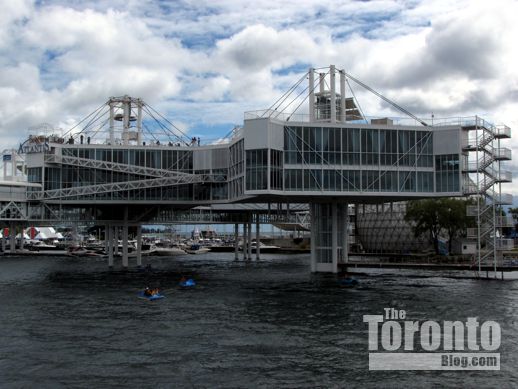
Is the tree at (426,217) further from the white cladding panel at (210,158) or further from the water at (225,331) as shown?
the white cladding panel at (210,158)

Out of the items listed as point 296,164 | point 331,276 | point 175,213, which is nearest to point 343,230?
point 331,276

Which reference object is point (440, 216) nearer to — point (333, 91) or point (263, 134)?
point (333, 91)

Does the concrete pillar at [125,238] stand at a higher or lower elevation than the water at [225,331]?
higher

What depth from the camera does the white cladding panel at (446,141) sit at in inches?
3637

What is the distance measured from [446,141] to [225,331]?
5642 cm

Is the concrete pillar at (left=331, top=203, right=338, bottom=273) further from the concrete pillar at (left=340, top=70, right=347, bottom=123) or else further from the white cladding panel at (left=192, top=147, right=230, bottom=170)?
the white cladding panel at (left=192, top=147, right=230, bottom=170)

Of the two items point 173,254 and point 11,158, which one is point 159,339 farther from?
point 173,254

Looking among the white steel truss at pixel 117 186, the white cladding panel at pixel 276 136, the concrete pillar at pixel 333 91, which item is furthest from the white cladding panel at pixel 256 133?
the white steel truss at pixel 117 186

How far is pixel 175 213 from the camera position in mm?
136750

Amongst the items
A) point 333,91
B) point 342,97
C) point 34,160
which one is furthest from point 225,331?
point 34,160

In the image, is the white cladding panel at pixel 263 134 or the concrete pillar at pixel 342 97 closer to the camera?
the white cladding panel at pixel 263 134

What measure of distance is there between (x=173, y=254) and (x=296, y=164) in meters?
94.7

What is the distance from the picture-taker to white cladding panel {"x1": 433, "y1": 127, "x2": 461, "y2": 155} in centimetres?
9238

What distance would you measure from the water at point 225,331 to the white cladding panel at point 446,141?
19.3 meters
